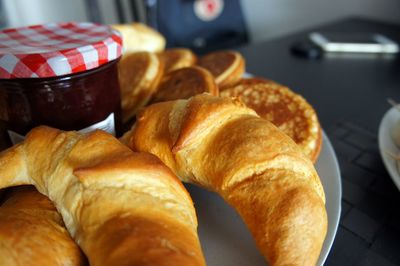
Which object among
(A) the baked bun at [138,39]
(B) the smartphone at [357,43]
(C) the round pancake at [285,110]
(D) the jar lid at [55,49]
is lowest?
(B) the smartphone at [357,43]

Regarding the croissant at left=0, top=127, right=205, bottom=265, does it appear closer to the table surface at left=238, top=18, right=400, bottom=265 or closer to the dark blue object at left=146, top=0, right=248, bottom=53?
the table surface at left=238, top=18, right=400, bottom=265

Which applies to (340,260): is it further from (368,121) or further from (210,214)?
(368,121)

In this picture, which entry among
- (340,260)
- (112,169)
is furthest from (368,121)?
(112,169)

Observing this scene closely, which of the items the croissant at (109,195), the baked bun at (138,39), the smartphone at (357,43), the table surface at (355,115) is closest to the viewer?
the croissant at (109,195)

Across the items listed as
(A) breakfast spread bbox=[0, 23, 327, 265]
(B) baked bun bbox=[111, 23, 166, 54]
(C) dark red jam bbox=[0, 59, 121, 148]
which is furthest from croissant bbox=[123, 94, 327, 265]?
(B) baked bun bbox=[111, 23, 166, 54]

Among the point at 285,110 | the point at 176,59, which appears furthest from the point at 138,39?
the point at 285,110

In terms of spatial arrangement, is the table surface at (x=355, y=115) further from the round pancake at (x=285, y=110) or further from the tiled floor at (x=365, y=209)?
the round pancake at (x=285, y=110)

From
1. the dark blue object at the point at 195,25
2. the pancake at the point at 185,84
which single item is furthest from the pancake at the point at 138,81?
the dark blue object at the point at 195,25
